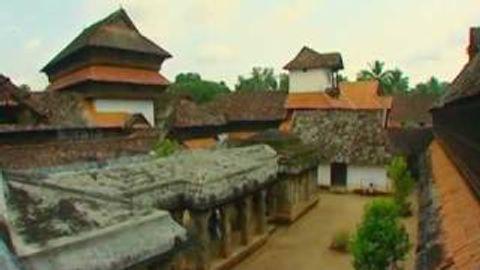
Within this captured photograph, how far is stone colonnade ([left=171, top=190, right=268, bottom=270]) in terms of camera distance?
19.7m

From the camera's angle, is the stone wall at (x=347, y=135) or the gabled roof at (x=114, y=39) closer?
the stone wall at (x=347, y=135)

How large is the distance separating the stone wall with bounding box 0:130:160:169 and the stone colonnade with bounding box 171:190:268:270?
7105mm

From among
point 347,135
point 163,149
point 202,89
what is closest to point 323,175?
point 347,135

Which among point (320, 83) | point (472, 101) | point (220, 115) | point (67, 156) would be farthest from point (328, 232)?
point (320, 83)

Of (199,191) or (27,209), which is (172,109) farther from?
(27,209)

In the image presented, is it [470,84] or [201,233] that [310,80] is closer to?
[201,233]

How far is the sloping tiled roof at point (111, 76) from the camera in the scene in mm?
38688

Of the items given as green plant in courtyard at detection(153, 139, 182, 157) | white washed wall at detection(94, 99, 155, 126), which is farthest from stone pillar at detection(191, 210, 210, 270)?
white washed wall at detection(94, 99, 155, 126)

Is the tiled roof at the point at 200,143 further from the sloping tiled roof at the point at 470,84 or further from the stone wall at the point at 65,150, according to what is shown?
the sloping tiled roof at the point at 470,84

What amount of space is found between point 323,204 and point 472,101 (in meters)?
21.8

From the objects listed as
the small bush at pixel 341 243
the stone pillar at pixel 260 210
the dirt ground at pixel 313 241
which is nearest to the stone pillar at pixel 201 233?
the dirt ground at pixel 313 241

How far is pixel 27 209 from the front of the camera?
915 cm

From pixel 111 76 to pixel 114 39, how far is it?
3.09 metres

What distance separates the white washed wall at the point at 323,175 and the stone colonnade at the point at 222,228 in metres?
13.7
